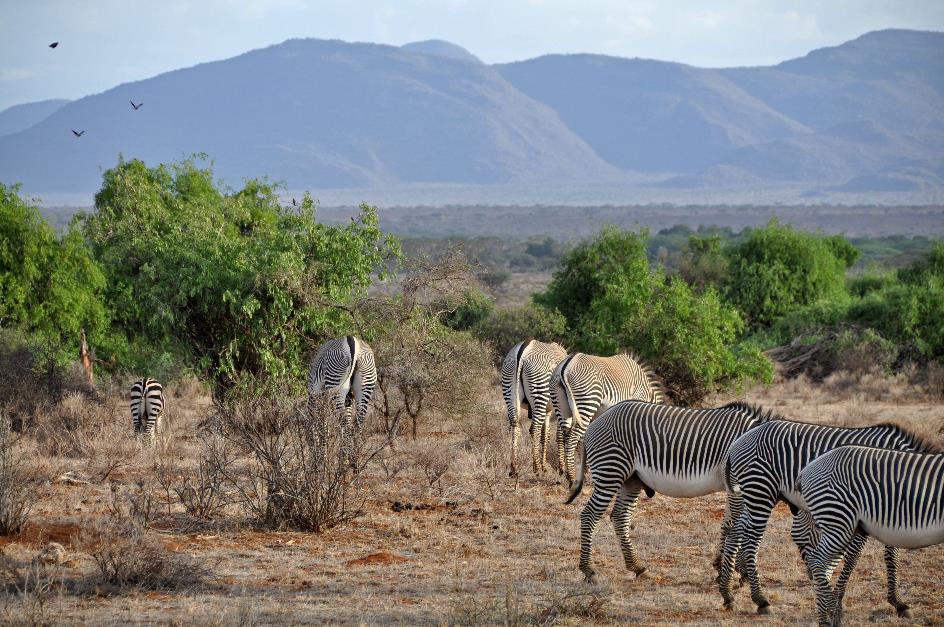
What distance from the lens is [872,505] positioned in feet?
26.6

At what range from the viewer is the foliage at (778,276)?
2906 cm

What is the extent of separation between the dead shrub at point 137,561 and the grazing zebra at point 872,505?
5.10 metres

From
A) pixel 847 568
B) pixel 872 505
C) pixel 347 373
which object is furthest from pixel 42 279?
pixel 872 505

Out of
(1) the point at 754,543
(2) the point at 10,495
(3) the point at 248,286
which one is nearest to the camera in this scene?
(1) the point at 754,543

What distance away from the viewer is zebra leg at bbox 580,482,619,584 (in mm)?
9750

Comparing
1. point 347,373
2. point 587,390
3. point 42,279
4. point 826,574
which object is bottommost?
point 826,574

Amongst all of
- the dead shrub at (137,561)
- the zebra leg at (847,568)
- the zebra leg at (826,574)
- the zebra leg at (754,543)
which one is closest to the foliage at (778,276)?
the zebra leg at (754,543)

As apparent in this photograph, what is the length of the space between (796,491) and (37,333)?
14.1 m

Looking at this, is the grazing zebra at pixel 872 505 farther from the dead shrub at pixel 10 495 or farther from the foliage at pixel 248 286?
the foliage at pixel 248 286

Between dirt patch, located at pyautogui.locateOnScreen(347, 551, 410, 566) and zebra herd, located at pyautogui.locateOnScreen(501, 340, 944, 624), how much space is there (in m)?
1.74

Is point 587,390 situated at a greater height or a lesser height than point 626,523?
greater

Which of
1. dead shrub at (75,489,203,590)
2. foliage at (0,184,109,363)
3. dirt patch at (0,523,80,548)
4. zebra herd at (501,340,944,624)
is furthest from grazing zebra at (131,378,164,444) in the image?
zebra herd at (501,340,944,624)

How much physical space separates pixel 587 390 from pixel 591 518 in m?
4.41

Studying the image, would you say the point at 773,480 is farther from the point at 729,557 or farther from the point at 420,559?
the point at 420,559
